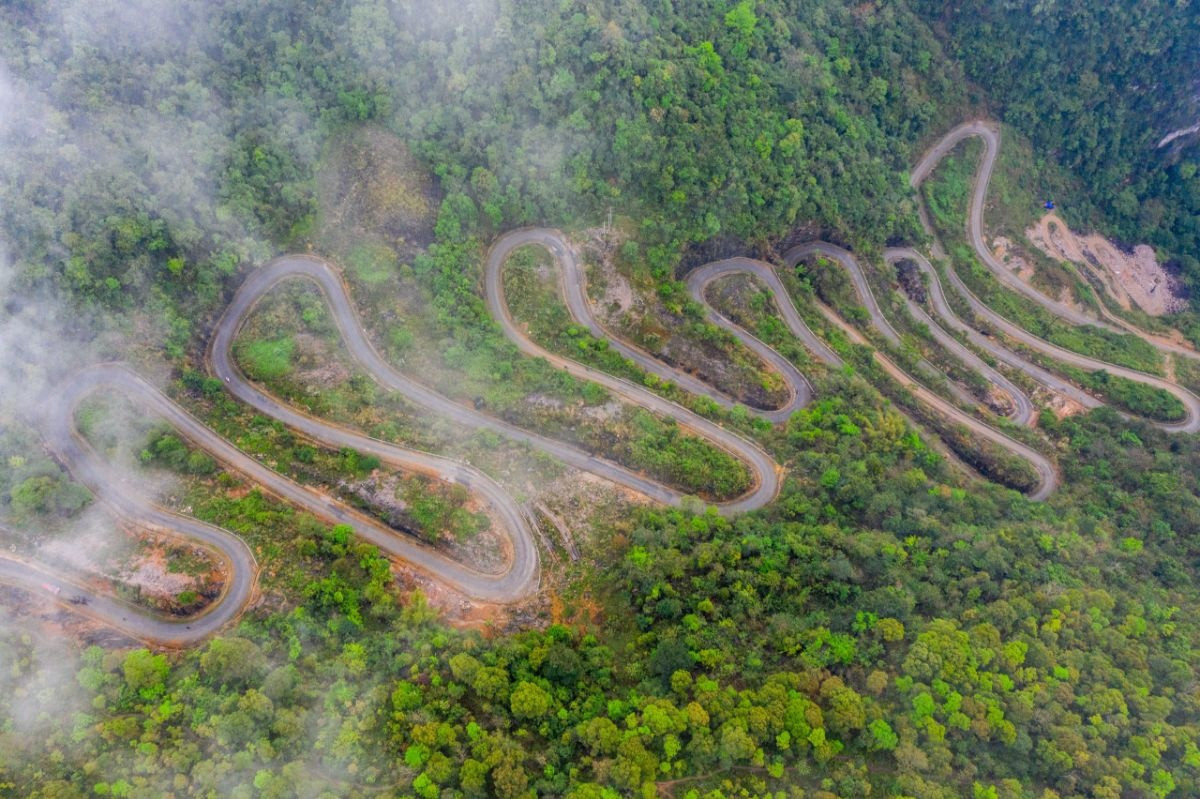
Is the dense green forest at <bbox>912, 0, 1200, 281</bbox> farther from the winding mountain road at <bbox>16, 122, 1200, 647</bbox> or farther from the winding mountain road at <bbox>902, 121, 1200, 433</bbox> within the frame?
the winding mountain road at <bbox>16, 122, 1200, 647</bbox>

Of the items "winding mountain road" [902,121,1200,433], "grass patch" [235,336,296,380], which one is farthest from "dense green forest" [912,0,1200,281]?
"grass patch" [235,336,296,380]

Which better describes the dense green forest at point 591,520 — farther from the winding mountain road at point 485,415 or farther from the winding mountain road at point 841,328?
the winding mountain road at point 841,328

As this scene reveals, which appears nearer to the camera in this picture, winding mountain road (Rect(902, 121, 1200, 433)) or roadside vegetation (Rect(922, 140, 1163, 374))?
winding mountain road (Rect(902, 121, 1200, 433))

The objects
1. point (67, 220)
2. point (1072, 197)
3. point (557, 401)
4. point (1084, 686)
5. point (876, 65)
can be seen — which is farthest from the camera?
point (1072, 197)

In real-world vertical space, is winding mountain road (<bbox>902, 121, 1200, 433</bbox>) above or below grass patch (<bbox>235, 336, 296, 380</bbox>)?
above

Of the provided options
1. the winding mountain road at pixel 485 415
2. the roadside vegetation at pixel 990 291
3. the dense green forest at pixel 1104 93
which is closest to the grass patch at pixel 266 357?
the winding mountain road at pixel 485 415

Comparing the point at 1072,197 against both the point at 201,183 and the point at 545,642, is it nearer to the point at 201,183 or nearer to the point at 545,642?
the point at 545,642

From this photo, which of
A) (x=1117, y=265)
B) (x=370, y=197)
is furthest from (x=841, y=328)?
(x=370, y=197)

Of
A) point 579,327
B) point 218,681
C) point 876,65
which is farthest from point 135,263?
point 876,65
